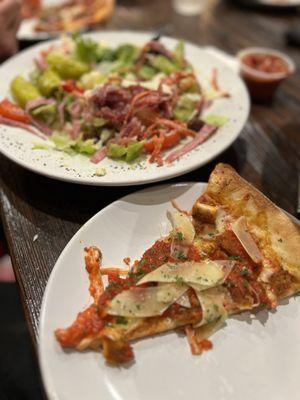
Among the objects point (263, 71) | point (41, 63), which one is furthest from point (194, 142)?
point (41, 63)

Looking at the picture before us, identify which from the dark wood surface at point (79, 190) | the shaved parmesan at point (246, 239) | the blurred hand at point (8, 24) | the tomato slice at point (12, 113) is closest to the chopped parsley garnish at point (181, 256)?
the shaved parmesan at point (246, 239)

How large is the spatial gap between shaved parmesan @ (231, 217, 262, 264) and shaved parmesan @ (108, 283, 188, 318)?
297 mm

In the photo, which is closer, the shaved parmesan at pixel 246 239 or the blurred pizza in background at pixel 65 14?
the shaved parmesan at pixel 246 239

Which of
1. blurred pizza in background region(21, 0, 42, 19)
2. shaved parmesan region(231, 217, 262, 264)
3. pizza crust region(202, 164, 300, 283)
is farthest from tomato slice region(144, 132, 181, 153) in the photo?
Answer: blurred pizza in background region(21, 0, 42, 19)

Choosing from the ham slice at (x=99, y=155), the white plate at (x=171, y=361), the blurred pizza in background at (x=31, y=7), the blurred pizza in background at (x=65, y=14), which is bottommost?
the white plate at (x=171, y=361)

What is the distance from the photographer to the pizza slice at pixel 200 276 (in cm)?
145

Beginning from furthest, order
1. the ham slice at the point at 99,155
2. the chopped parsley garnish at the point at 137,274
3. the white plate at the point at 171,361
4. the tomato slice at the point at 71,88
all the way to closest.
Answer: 1. the tomato slice at the point at 71,88
2. the ham slice at the point at 99,155
3. the chopped parsley garnish at the point at 137,274
4. the white plate at the point at 171,361

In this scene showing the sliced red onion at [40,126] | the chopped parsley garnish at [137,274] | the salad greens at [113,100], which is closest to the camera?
the chopped parsley garnish at [137,274]

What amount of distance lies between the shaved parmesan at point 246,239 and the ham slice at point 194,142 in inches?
21.7

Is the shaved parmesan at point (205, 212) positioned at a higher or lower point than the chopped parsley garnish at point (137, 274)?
higher

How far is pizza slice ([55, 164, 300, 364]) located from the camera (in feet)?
4.75

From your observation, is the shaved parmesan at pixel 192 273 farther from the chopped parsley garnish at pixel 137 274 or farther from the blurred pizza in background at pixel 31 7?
the blurred pizza in background at pixel 31 7

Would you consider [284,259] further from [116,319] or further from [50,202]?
[50,202]

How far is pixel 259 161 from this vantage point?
7.95 feet
